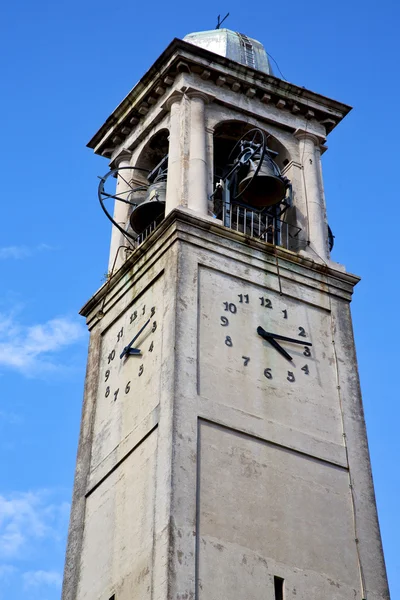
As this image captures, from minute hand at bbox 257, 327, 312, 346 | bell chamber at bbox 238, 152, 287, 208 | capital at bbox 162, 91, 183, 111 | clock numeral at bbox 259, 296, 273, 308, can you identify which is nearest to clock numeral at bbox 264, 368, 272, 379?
minute hand at bbox 257, 327, 312, 346

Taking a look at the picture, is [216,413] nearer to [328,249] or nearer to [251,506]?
[251,506]

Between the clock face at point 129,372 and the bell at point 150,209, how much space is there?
111 inches

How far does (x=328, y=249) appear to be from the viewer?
100 ft

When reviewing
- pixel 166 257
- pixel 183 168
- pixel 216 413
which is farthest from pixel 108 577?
pixel 183 168

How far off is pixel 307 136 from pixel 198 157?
3.76 metres

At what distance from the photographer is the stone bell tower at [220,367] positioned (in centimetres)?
2397

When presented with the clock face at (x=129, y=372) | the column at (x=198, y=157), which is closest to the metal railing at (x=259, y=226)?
the column at (x=198, y=157)

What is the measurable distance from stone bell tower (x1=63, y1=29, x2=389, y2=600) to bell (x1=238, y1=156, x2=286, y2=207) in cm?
4

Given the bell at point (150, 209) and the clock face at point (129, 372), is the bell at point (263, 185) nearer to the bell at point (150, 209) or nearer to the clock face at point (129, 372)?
the bell at point (150, 209)

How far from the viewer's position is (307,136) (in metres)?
32.7

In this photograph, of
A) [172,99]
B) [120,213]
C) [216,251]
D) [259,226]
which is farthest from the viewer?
[120,213]

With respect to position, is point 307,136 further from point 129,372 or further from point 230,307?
point 129,372

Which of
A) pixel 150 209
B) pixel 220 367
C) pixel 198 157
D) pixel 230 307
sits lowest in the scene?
pixel 220 367

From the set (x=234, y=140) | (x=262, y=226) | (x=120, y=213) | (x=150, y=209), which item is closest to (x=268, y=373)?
(x=262, y=226)
